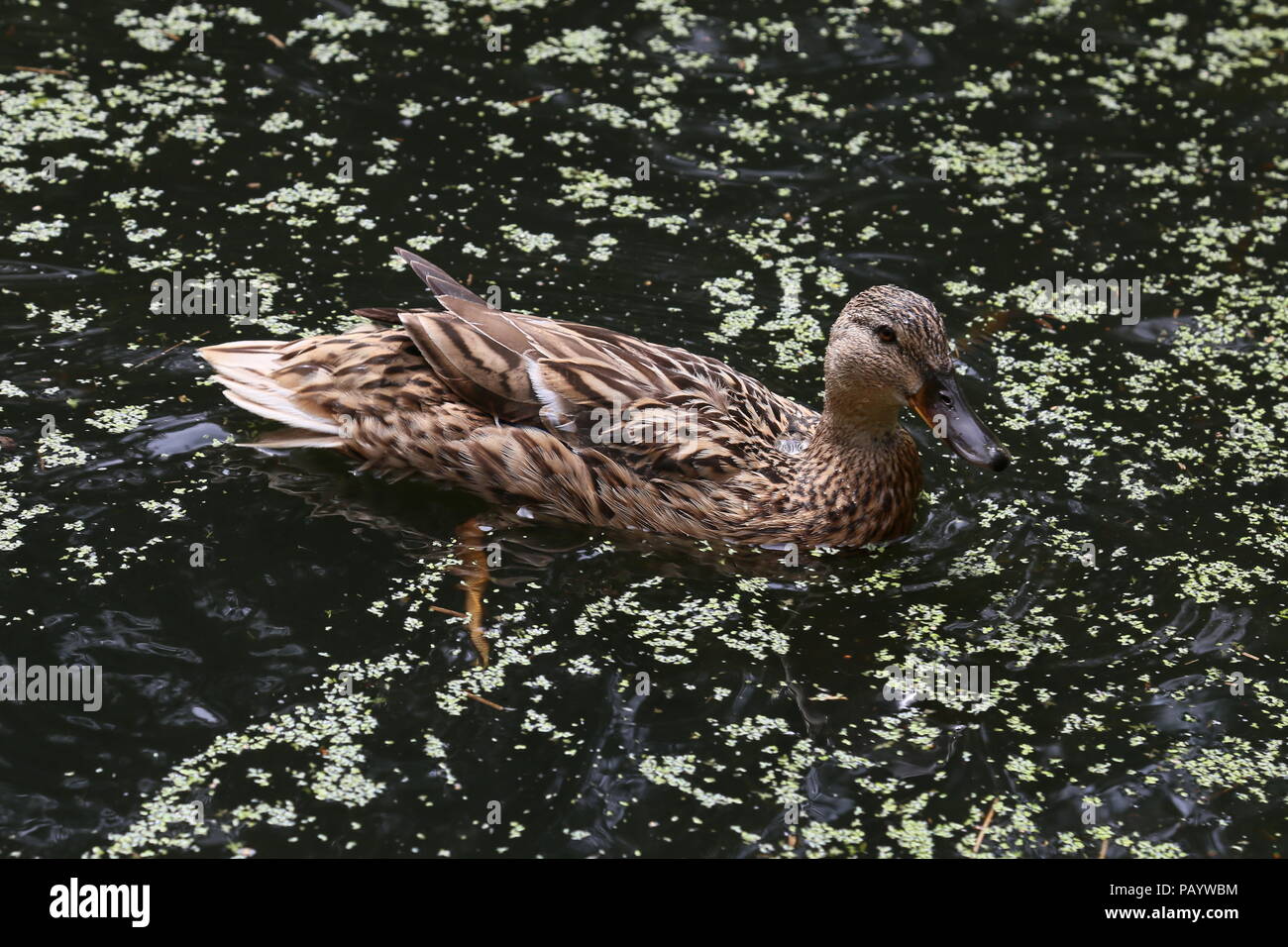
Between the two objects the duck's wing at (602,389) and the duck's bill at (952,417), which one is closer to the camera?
the duck's bill at (952,417)

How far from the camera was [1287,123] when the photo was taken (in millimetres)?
9328

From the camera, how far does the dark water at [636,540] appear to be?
190 inches

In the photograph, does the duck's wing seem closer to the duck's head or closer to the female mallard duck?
the female mallard duck

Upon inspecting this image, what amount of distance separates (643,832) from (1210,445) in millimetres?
3514

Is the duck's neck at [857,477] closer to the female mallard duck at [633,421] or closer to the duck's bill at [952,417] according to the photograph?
the female mallard duck at [633,421]

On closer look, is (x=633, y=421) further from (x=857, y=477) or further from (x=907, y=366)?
(x=907, y=366)

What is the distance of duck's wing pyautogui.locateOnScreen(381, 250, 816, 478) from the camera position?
5977 mm

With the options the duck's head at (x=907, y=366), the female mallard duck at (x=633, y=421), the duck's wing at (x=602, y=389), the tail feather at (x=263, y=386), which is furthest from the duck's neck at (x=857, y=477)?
the tail feather at (x=263, y=386)

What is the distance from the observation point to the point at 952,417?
5.83 meters

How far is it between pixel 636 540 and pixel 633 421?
48cm

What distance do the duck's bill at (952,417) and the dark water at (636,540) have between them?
516mm

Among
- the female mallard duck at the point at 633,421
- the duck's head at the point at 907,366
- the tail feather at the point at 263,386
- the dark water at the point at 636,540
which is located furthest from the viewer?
the tail feather at the point at 263,386

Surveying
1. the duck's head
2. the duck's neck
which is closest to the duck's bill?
the duck's head

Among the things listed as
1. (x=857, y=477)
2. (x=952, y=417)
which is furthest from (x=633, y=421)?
(x=952, y=417)
